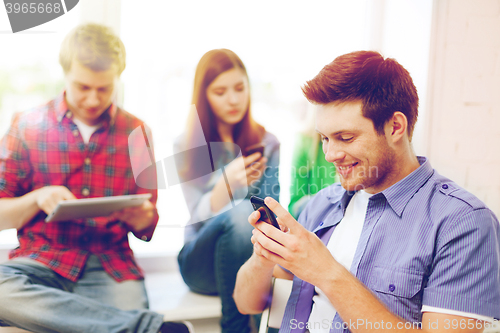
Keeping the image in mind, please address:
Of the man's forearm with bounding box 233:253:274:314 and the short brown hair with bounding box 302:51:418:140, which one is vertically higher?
the short brown hair with bounding box 302:51:418:140

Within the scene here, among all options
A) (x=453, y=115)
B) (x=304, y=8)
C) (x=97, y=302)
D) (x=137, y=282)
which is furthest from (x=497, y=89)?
(x=97, y=302)

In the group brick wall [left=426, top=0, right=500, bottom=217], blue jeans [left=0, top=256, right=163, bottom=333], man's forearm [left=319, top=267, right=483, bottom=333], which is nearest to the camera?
man's forearm [left=319, top=267, right=483, bottom=333]

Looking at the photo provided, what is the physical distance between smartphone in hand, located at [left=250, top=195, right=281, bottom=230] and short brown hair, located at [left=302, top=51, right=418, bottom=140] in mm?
324

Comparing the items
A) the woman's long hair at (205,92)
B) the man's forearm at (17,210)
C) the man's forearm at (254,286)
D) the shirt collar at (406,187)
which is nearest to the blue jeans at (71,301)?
the man's forearm at (17,210)

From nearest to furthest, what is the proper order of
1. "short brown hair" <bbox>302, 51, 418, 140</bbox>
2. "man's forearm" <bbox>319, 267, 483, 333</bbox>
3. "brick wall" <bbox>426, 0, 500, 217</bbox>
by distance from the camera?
"man's forearm" <bbox>319, 267, 483, 333</bbox> < "short brown hair" <bbox>302, 51, 418, 140</bbox> < "brick wall" <bbox>426, 0, 500, 217</bbox>

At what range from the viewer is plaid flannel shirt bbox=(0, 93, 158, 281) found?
1195 mm

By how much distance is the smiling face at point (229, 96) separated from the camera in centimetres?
132

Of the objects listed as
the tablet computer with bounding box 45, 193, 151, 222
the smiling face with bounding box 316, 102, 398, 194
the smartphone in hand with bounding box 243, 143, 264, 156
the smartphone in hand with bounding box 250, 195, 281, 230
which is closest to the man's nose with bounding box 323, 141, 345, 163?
the smiling face with bounding box 316, 102, 398, 194

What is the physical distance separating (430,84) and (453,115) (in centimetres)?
16

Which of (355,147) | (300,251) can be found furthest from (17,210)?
(355,147)

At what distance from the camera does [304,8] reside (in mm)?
1449

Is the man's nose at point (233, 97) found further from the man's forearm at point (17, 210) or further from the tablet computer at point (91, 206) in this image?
the man's forearm at point (17, 210)

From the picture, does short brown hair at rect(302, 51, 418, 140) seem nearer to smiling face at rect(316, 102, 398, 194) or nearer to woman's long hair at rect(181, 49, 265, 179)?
smiling face at rect(316, 102, 398, 194)

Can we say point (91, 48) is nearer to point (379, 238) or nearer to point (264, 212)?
point (264, 212)
